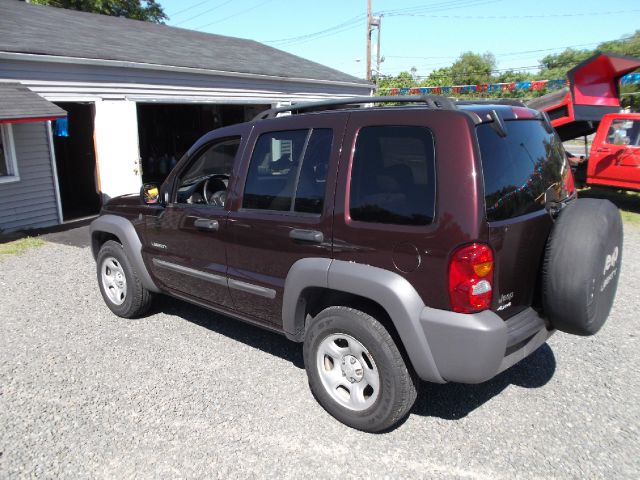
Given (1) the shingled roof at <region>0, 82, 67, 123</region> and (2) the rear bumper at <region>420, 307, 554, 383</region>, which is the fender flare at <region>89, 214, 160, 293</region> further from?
(1) the shingled roof at <region>0, 82, 67, 123</region>

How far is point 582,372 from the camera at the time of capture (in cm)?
369

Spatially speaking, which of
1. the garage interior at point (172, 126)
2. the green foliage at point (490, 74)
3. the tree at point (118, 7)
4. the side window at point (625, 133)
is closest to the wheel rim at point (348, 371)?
the side window at point (625, 133)

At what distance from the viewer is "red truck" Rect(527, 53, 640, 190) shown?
966 cm

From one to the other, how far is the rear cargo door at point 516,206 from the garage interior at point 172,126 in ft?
46.8

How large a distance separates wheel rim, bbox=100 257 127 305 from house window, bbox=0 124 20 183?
17.0 ft

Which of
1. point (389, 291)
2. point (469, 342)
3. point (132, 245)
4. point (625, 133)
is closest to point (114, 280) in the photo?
point (132, 245)

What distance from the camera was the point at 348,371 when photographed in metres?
3.04

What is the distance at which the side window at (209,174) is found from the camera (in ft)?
12.7

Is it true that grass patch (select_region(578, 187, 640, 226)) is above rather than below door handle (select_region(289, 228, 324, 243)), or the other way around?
below

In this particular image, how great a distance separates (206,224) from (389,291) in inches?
66.5

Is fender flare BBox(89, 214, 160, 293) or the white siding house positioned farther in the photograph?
the white siding house

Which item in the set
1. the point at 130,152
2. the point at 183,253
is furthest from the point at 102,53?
the point at 183,253

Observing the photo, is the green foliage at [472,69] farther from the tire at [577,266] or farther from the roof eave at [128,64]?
the tire at [577,266]

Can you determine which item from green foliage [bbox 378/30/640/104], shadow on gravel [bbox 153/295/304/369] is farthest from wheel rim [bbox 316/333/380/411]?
green foliage [bbox 378/30/640/104]
